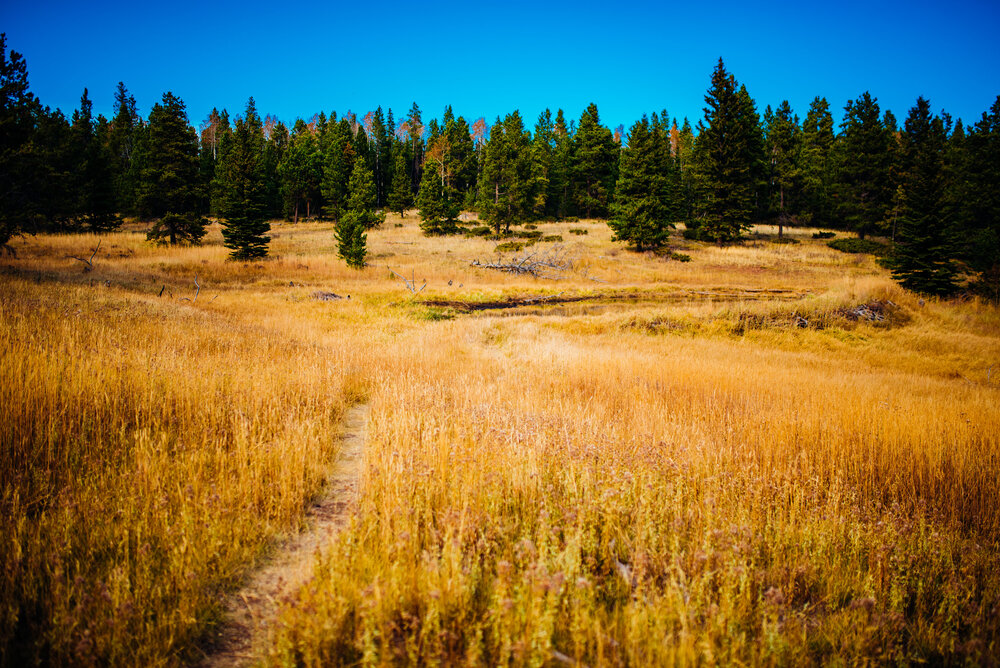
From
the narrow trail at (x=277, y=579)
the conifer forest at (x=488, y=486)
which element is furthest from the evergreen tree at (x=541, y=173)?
the narrow trail at (x=277, y=579)

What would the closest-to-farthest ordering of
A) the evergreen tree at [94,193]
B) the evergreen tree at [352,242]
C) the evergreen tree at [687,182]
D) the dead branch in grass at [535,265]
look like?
the evergreen tree at [352,242] < the dead branch in grass at [535,265] < the evergreen tree at [94,193] < the evergreen tree at [687,182]

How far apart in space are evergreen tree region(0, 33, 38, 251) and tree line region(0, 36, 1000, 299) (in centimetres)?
7

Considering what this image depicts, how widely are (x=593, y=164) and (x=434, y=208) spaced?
23510 mm

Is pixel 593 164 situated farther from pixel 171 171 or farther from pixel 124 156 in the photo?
pixel 124 156

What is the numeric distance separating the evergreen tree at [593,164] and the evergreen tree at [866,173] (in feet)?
82.7

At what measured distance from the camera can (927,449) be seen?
544cm

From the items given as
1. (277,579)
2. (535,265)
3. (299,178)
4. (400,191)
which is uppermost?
(299,178)

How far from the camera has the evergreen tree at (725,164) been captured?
4434 centimetres

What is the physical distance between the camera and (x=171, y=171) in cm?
3400

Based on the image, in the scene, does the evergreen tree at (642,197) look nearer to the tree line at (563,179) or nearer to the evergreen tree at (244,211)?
the tree line at (563,179)

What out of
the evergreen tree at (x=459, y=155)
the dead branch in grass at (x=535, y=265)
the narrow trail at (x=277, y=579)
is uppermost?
the evergreen tree at (x=459, y=155)

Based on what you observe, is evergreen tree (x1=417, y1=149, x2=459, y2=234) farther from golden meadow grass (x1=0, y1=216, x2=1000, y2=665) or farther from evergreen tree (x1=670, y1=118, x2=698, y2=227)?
golden meadow grass (x1=0, y1=216, x2=1000, y2=665)

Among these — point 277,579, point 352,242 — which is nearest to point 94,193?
point 352,242

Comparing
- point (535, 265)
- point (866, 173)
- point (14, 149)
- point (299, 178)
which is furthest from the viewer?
point (299, 178)
